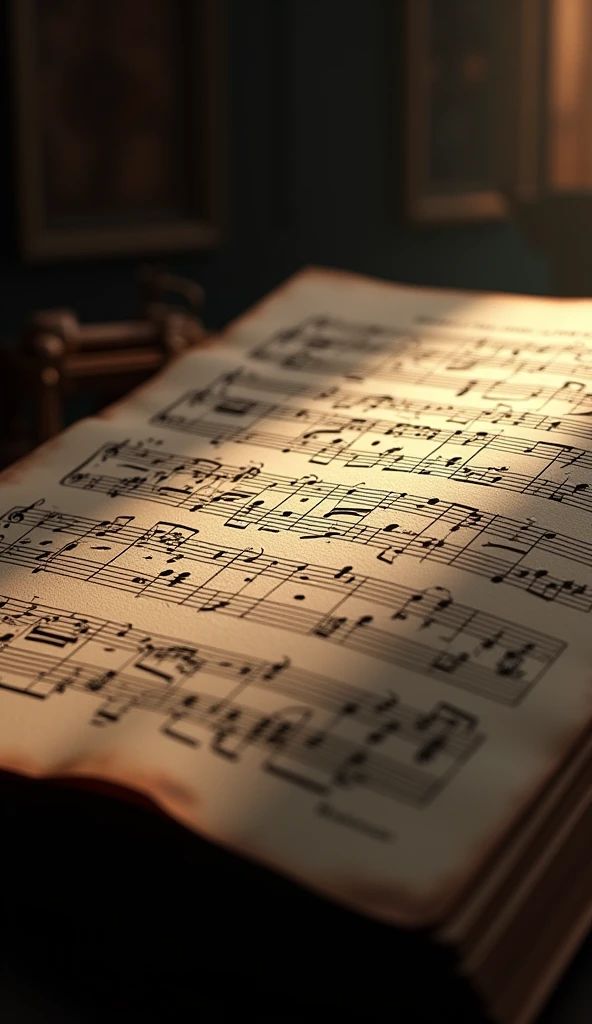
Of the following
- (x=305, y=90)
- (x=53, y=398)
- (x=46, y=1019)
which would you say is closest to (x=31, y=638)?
(x=46, y=1019)

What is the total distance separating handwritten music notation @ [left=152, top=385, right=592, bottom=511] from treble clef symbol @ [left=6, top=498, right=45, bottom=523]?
0.39ft

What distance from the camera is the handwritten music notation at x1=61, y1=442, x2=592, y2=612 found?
0.53m

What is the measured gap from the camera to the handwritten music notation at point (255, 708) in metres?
0.41

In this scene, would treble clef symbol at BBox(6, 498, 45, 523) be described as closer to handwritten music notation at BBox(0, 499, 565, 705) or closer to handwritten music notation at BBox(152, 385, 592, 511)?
handwritten music notation at BBox(0, 499, 565, 705)

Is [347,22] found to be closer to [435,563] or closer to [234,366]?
[234,366]

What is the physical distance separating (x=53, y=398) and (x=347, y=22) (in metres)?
1.77

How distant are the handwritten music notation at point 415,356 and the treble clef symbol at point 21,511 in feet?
0.76

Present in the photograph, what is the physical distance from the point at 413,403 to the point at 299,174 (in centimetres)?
202

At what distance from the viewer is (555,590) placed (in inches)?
20.4

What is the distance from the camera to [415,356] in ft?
2.60

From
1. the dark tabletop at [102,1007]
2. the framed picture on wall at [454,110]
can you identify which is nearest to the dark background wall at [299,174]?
the framed picture on wall at [454,110]

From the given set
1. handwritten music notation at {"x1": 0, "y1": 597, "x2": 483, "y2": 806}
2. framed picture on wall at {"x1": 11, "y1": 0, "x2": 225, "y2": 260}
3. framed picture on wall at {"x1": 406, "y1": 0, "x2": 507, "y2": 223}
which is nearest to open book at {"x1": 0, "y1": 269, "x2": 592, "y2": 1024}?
handwritten music notation at {"x1": 0, "y1": 597, "x2": 483, "y2": 806}

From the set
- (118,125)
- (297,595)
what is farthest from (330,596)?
(118,125)

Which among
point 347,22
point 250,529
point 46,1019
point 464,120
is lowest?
point 46,1019
